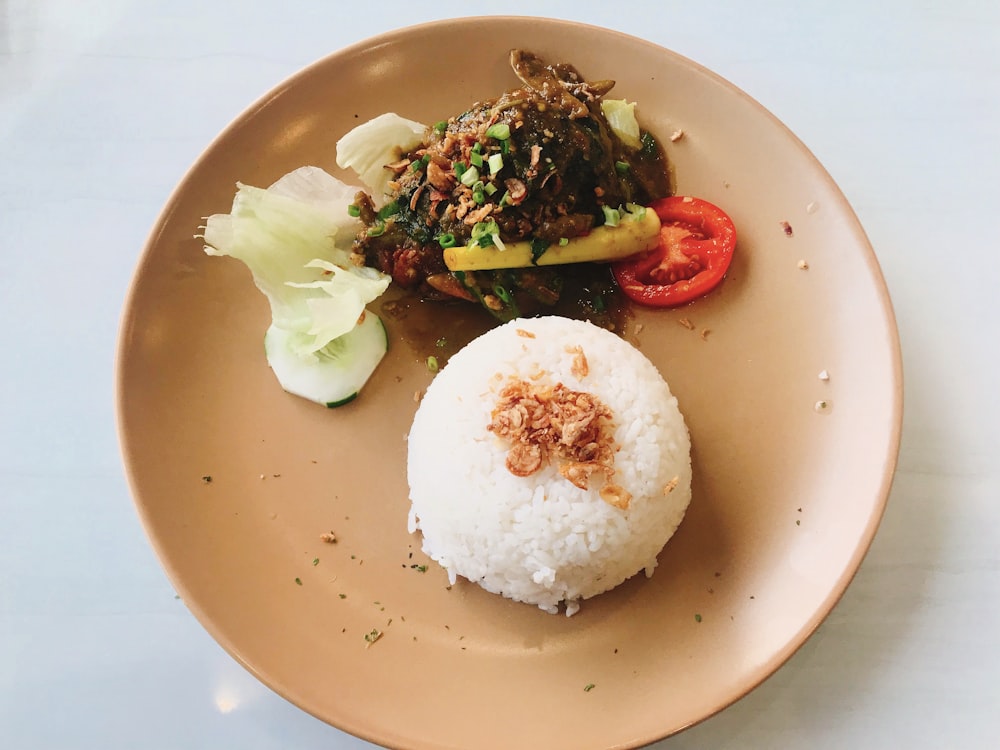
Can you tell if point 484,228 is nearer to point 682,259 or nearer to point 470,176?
point 470,176

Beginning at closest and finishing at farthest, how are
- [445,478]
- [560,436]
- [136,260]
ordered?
[560,436], [445,478], [136,260]

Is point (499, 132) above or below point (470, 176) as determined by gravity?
above

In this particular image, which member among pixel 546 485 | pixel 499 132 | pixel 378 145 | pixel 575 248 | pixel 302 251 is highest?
pixel 499 132

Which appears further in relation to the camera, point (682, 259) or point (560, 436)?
point (682, 259)

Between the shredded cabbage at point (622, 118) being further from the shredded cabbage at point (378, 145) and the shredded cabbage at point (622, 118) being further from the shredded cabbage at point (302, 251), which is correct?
the shredded cabbage at point (302, 251)

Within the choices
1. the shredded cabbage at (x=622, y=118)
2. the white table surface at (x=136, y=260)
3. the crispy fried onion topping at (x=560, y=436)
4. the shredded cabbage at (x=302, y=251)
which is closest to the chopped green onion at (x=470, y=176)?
the shredded cabbage at (x=302, y=251)

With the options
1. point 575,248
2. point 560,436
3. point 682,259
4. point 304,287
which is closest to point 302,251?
point 304,287
